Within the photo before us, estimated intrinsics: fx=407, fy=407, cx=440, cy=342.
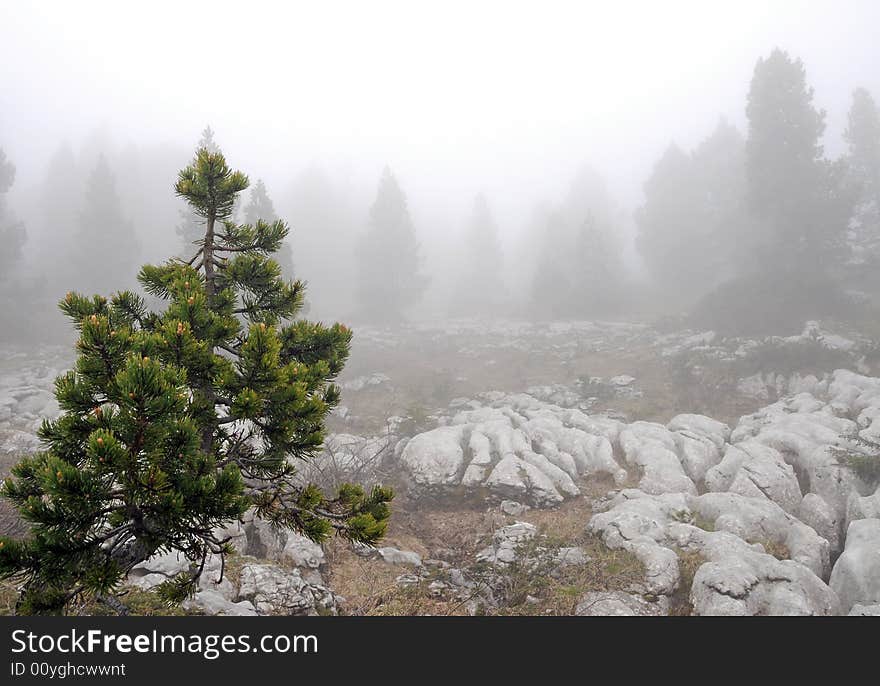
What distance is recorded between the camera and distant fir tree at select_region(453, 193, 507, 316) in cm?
6241

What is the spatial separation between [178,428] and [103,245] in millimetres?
50020

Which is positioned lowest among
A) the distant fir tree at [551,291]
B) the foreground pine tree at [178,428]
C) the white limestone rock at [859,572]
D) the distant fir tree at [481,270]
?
the white limestone rock at [859,572]

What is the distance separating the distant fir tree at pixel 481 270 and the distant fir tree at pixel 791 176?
112 feet

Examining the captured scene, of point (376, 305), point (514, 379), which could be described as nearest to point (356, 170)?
point (376, 305)

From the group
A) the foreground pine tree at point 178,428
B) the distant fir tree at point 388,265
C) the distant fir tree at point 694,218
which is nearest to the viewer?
the foreground pine tree at point 178,428

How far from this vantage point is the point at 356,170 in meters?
90.2

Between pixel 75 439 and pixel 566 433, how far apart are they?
15.8 m

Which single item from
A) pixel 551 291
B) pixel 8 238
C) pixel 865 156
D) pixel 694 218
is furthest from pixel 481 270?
pixel 8 238

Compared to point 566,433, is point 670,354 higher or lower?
higher

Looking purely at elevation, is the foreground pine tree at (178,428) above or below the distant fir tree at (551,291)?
below

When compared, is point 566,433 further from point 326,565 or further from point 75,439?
point 75,439

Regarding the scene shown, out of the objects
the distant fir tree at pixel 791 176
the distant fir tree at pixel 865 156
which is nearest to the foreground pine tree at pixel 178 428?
the distant fir tree at pixel 791 176

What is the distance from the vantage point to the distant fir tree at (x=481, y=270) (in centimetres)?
6241

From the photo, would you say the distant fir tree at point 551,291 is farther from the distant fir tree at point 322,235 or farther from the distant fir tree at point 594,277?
the distant fir tree at point 322,235
